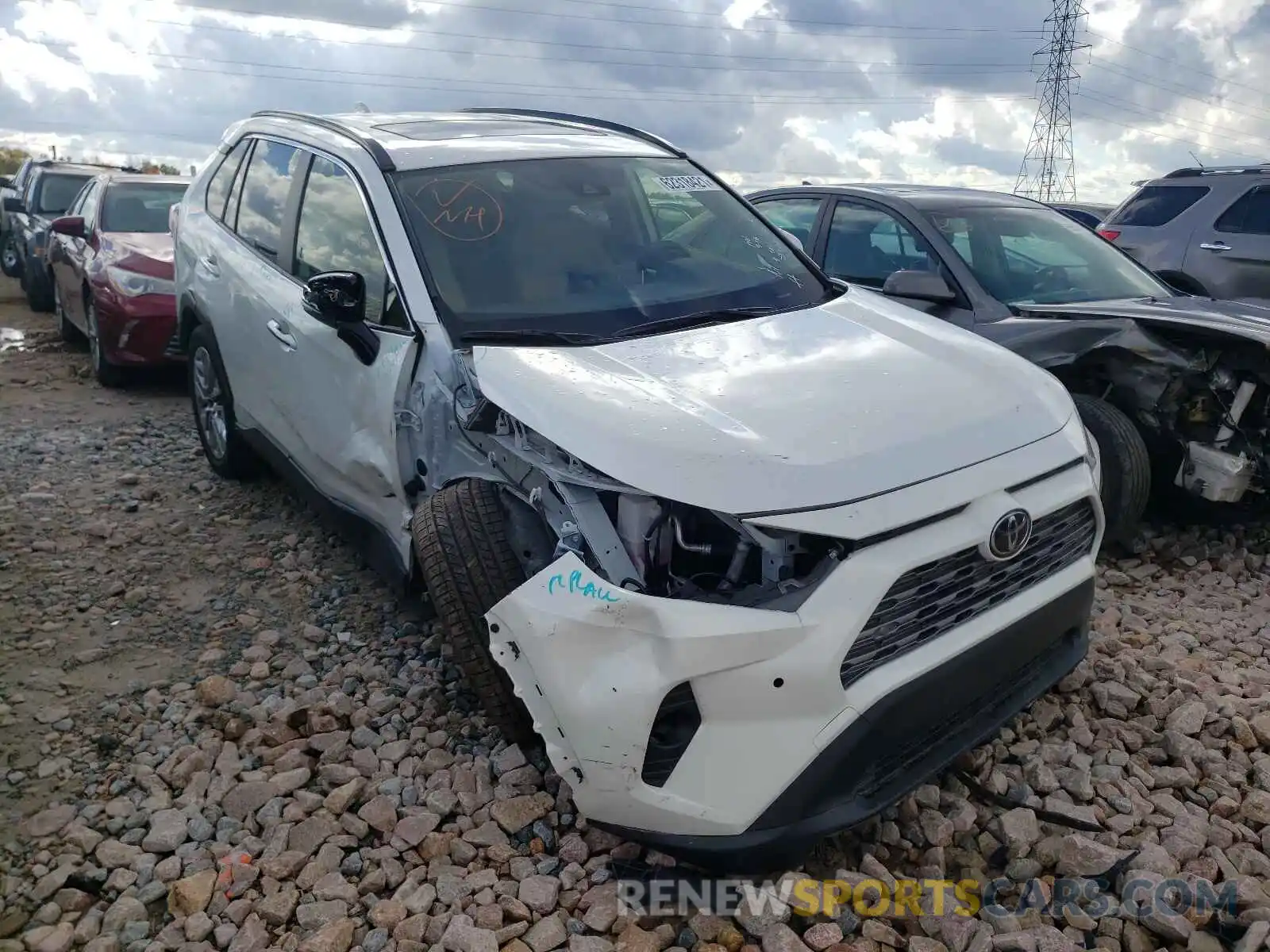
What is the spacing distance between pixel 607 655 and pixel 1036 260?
395cm

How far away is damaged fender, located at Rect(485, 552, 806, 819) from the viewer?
7.00ft

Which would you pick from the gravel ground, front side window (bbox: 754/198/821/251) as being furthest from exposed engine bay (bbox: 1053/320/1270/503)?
front side window (bbox: 754/198/821/251)

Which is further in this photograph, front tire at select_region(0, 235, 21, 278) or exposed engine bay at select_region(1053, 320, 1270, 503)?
front tire at select_region(0, 235, 21, 278)

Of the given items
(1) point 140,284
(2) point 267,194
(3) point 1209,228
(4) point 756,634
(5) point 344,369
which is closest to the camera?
(4) point 756,634

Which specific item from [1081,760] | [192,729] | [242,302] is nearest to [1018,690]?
[1081,760]

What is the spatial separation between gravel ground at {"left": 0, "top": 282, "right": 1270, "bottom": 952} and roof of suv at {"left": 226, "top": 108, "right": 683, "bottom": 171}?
5.53 feet

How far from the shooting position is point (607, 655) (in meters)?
2.21

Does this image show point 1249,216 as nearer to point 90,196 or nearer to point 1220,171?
point 1220,171

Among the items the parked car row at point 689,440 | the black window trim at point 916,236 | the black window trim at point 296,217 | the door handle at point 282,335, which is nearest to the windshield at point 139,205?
the black window trim at point 296,217

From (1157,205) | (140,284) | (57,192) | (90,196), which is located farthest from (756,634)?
(57,192)

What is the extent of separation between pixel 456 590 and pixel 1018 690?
154 cm

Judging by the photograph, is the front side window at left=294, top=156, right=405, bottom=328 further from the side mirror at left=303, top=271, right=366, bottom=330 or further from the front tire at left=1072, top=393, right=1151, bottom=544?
the front tire at left=1072, top=393, right=1151, bottom=544

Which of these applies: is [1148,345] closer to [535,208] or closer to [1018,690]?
[1018,690]

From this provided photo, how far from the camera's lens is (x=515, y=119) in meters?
4.42
